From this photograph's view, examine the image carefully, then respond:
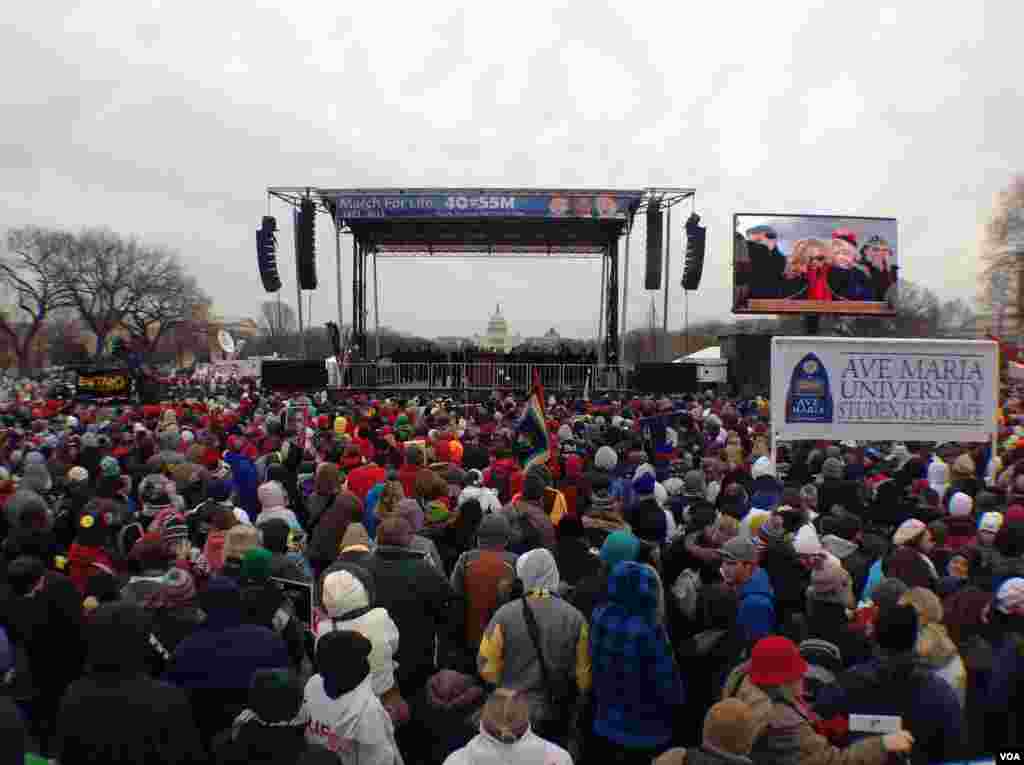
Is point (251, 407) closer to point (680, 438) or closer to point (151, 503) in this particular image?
point (680, 438)

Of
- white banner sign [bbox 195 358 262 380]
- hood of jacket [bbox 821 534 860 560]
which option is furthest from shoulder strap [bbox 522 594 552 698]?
white banner sign [bbox 195 358 262 380]

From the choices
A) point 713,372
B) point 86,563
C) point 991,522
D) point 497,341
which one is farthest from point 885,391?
point 497,341

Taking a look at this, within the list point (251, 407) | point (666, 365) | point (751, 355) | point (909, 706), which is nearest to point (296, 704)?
point (909, 706)

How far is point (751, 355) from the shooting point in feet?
84.5

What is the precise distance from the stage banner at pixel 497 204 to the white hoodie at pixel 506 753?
17896mm

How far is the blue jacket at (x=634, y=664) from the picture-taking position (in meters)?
3.24

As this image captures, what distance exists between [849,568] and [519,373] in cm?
1729

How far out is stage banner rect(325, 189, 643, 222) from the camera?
64.1ft

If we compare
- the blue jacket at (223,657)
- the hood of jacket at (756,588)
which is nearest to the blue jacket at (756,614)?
the hood of jacket at (756,588)

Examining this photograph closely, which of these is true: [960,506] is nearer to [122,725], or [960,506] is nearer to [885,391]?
[885,391]

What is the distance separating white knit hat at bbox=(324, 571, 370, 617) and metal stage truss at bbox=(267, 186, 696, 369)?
16818 mm

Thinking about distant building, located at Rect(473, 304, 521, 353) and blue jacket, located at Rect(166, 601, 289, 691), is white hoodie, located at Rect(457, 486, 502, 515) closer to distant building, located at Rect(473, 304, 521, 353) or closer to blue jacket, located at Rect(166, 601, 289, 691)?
blue jacket, located at Rect(166, 601, 289, 691)

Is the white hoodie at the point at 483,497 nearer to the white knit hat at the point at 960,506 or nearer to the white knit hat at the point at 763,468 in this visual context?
the white knit hat at the point at 763,468

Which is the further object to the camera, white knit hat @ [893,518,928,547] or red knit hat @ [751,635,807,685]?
white knit hat @ [893,518,928,547]
